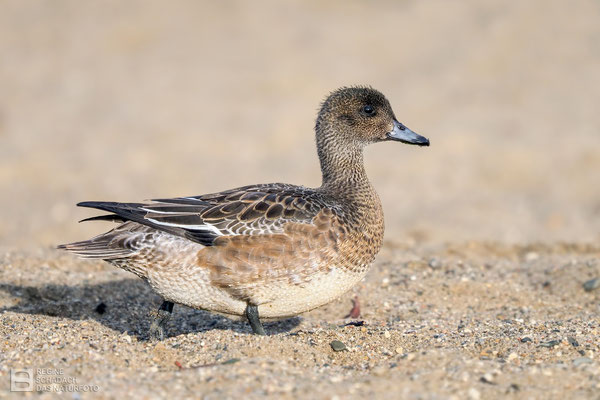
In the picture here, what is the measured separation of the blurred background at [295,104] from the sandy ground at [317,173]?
0.16ft

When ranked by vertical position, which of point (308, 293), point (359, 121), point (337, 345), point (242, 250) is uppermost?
point (359, 121)

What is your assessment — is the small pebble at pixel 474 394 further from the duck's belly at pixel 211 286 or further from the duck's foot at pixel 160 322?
the duck's foot at pixel 160 322

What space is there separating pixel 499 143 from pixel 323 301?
8546mm

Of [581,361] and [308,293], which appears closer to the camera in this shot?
[581,361]

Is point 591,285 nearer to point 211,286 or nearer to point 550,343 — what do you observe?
point 550,343

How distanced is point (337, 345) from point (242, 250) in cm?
97

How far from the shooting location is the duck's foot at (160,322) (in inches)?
253

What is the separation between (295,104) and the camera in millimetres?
15539

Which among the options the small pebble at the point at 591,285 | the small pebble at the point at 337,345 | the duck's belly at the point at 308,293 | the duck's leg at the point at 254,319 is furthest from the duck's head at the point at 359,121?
the small pebble at the point at 591,285

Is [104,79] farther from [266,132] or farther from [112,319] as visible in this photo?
[112,319]

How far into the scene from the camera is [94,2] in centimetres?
1958

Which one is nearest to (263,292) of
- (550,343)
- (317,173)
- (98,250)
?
(98,250)

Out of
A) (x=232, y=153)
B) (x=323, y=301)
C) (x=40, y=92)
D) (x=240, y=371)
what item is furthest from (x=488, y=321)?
(x=40, y=92)

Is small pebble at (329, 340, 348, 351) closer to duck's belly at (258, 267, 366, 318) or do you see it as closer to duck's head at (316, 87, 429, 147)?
duck's belly at (258, 267, 366, 318)
